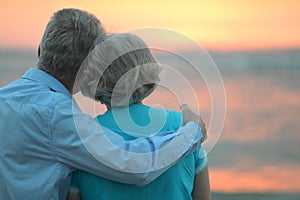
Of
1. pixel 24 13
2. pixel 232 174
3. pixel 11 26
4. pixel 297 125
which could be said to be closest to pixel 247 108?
pixel 297 125

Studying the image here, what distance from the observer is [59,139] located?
200 centimetres

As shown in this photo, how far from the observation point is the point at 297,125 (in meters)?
8.55

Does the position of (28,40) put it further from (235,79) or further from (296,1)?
(296,1)

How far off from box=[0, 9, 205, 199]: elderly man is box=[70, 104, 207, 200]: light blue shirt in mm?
56

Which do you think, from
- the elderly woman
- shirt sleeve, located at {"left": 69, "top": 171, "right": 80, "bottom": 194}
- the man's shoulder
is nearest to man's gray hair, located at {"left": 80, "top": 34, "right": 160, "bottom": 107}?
the elderly woman

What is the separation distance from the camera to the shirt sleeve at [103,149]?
6.53ft

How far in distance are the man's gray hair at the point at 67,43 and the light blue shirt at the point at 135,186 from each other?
204mm

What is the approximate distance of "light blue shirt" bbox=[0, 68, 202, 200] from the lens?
1.99 meters

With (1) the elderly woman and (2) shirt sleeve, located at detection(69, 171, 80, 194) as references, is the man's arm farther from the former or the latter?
(2) shirt sleeve, located at detection(69, 171, 80, 194)

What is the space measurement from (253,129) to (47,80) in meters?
6.34

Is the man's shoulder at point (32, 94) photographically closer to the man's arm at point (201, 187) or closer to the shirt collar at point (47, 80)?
the shirt collar at point (47, 80)

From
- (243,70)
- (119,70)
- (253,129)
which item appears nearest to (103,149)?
(119,70)

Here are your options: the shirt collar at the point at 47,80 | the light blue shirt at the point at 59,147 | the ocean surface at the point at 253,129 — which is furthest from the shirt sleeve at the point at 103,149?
the ocean surface at the point at 253,129

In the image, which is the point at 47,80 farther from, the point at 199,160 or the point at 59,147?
the point at 199,160
